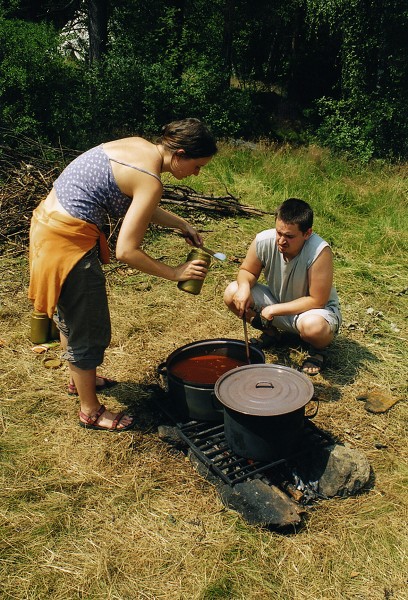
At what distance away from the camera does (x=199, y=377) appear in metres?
3.47

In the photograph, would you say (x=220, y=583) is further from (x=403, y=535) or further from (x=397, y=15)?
(x=397, y=15)

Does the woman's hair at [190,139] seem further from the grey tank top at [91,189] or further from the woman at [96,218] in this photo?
the grey tank top at [91,189]

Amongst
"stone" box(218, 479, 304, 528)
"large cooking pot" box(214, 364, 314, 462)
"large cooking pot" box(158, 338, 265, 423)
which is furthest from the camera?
"large cooking pot" box(158, 338, 265, 423)

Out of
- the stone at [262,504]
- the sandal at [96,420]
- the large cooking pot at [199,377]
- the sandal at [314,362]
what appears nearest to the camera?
the stone at [262,504]

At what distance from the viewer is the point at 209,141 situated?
2.91 metres

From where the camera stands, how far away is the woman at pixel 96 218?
286cm

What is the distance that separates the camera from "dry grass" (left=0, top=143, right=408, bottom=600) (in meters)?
2.44

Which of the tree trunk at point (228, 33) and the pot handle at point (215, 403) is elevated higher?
the tree trunk at point (228, 33)

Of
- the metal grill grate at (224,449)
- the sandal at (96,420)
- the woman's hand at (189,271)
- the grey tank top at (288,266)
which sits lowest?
the sandal at (96,420)

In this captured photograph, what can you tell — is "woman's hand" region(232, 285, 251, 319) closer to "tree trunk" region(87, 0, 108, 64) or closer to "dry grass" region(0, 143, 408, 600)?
"dry grass" region(0, 143, 408, 600)

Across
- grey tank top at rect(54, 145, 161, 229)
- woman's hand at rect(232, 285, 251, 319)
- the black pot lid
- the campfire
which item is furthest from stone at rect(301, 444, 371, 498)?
grey tank top at rect(54, 145, 161, 229)

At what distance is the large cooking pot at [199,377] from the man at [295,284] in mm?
312

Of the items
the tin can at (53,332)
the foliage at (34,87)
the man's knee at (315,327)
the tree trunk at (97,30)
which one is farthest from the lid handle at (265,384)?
the tree trunk at (97,30)

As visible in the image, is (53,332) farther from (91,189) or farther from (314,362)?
(314,362)
